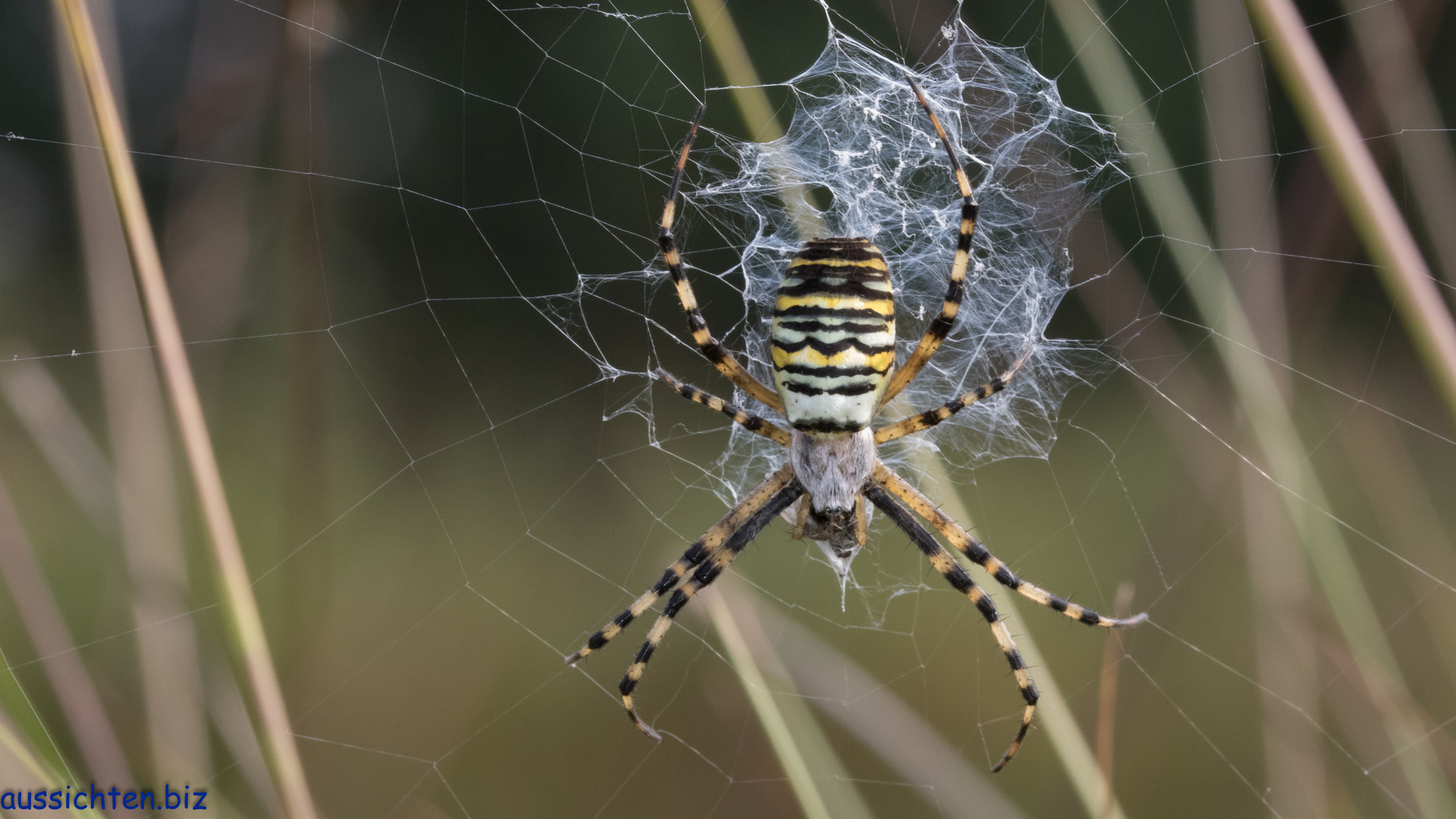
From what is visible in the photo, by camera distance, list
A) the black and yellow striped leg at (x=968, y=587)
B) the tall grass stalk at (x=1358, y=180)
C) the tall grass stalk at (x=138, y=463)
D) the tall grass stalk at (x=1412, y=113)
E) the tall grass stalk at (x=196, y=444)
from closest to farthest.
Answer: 1. the tall grass stalk at (x=1358, y=180)
2. the tall grass stalk at (x=196, y=444)
3. the tall grass stalk at (x=138, y=463)
4. the tall grass stalk at (x=1412, y=113)
5. the black and yellow striped leg at (x=968, y=587)

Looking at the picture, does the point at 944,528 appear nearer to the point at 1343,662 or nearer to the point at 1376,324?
the point at 1343,662

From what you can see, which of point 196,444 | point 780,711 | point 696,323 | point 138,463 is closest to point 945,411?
point 696,323

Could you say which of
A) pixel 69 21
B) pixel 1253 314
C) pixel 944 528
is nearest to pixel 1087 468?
pixel 944 528

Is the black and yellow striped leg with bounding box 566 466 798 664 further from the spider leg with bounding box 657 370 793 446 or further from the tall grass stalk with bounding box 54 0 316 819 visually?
the tall grass stalk with bounding box 54 0 316 819

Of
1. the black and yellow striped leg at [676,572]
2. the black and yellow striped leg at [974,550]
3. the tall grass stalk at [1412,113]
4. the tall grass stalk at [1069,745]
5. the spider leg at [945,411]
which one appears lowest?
the tall grass stalk at [1069,745]

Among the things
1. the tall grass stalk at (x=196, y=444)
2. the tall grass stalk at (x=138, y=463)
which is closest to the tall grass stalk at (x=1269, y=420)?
the tall grass stalk at (x=196, y=444)

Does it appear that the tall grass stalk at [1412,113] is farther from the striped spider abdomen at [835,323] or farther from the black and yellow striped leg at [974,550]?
the black and yellow striped leg at [974,550]
